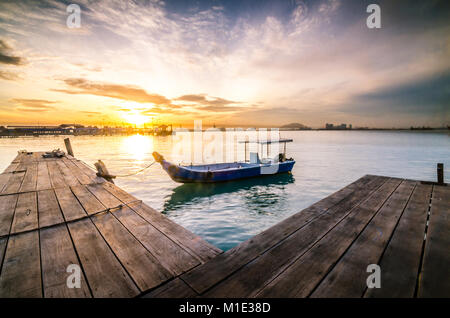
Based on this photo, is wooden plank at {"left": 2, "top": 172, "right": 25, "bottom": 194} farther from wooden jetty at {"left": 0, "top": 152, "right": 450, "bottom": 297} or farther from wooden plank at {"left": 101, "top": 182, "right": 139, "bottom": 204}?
wooden plank at {"left": 101, "top": 182, "right": 139, "bottom": 204}

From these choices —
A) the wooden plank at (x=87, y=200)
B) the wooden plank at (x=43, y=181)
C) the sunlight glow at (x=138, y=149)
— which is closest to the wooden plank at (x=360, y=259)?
the wooden plank at (x=87, y=200)

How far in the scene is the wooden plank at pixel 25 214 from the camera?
3600 millimetres

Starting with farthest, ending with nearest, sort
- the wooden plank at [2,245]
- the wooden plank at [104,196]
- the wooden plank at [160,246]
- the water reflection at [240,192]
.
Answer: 1. the water reflection at [240,192]
2. the wooden plank at [104,196]
3. the wooden plank at [2,245]
4. the wooden plank at [160,246]

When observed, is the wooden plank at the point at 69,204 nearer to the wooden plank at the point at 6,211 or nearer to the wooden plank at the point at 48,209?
the wooden plank at the point at 48,209

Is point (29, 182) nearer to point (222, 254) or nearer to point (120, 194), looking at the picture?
point (120, 194)

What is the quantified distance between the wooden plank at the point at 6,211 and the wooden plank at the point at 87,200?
49.1 inches

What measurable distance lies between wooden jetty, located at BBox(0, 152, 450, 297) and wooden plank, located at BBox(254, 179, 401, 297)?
13 mm

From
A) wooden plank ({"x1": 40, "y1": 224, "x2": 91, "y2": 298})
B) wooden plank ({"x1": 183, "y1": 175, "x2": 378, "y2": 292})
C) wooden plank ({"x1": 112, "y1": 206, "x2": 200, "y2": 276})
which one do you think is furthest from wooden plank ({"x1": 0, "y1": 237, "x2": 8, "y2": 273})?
wooden plank ({"x1": 183, "y1": 175, "x2": 378, "y2": 292})

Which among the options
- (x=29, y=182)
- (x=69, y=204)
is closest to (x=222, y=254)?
(x=69, y=204)

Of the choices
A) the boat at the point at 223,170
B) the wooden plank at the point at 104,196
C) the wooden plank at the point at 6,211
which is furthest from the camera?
the boat at the point at 223,170

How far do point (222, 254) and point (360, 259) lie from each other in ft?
6.47

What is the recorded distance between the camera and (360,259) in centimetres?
266

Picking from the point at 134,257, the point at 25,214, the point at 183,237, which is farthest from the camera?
the point at 25,214
